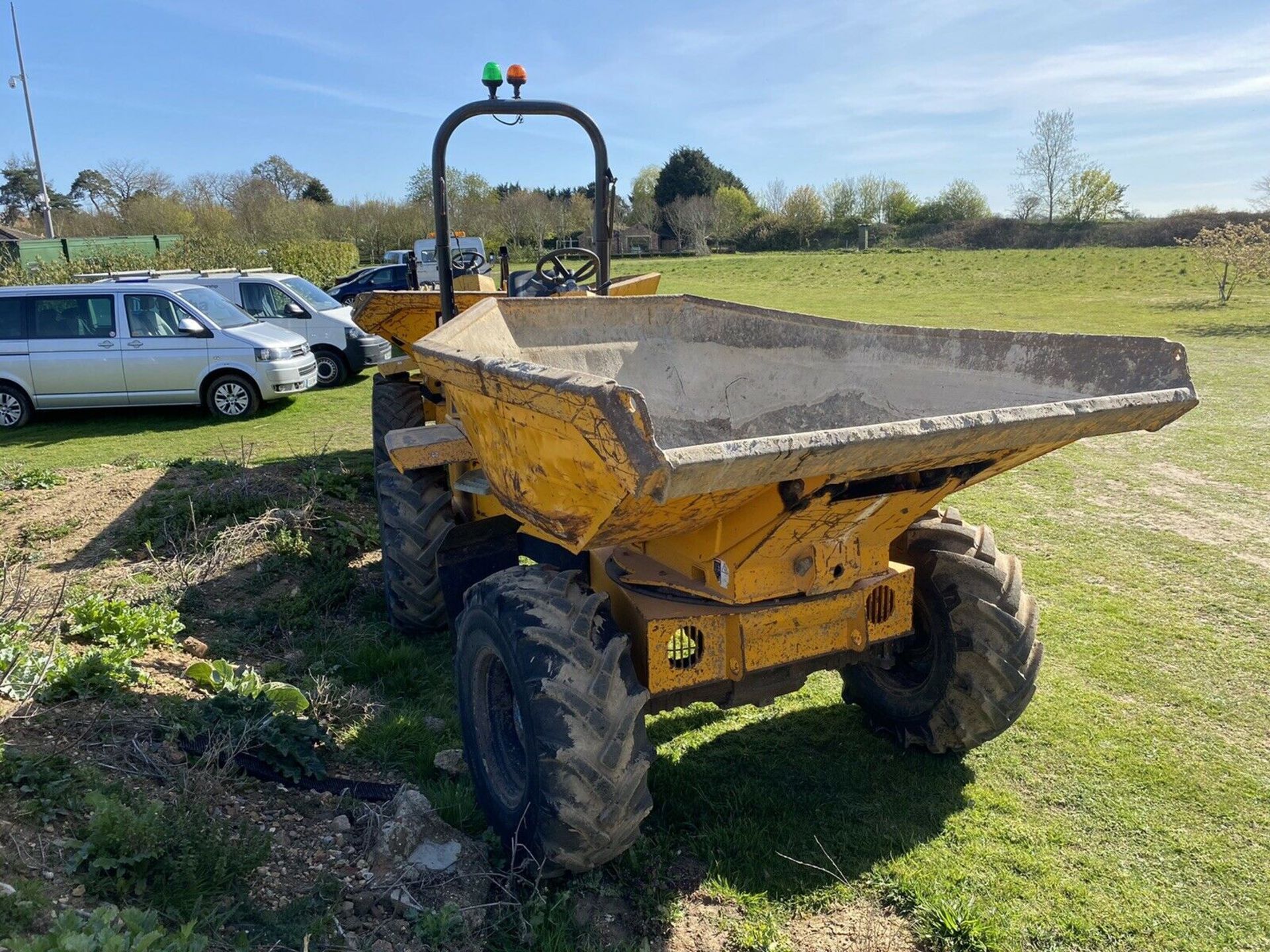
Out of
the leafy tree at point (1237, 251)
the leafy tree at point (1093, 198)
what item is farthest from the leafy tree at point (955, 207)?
the leafy tree at point (1237, 251)

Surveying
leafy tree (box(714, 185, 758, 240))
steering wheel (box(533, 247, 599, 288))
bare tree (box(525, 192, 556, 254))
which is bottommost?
steering wheel (box(533, 247, 599, 288))

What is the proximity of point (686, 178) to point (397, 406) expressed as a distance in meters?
62.5

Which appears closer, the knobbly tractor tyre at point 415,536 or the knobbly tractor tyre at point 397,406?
the knobbly tractor tyre at point 415,536

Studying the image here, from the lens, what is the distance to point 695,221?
57.8 meters

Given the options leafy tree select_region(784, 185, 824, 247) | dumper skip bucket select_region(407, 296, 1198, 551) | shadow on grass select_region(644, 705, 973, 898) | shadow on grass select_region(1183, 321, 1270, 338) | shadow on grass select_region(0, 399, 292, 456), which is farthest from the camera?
leafy tree select_region(784, 185, 824, 247)

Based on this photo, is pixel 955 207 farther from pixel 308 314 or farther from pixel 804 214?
pixel 308 314

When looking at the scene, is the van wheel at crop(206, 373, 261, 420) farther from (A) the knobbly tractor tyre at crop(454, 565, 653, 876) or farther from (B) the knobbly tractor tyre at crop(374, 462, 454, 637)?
(A) the knobbly tractor tyre at crop(454, 565, 653, 876)

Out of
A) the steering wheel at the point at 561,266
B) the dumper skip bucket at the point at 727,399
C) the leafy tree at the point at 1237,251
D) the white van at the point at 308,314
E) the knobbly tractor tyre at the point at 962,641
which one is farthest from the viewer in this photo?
the leafy tree at the point at 1237,251

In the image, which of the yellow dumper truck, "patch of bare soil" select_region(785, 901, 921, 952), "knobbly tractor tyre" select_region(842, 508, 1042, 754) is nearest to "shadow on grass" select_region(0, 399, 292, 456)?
the yellow dumper truck

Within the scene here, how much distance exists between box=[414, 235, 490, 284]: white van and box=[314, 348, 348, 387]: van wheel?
5.90 ft

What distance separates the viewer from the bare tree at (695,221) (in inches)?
2253

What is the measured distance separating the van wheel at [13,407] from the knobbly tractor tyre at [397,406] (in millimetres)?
7008

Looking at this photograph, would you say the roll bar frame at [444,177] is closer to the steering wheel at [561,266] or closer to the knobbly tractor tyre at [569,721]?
the steering wheel at [561,266]

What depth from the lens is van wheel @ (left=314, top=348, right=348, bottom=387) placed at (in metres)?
13.8
